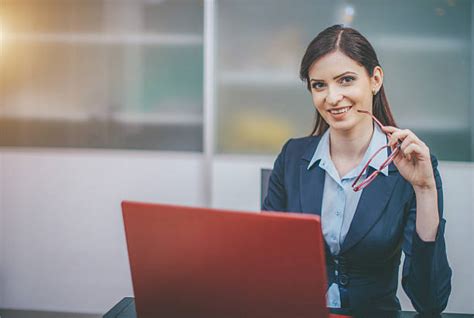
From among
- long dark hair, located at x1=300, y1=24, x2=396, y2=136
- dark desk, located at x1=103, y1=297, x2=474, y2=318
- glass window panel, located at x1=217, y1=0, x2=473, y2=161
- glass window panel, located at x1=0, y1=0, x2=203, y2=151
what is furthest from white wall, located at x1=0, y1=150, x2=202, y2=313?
dark desk, located at x1=103, y1=297, x2=474, y2=318

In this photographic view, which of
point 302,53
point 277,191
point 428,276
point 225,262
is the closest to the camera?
point 225,262

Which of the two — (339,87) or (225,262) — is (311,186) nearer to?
(339,87)

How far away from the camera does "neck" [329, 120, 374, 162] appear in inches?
59.7

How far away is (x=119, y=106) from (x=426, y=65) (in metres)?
1.59

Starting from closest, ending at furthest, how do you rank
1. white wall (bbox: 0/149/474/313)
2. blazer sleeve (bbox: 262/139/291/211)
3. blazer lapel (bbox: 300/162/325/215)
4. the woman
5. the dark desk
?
1. the dark desk
2. the woman
3. blazer lapel (bbox: 300/162/325/215)
4. blazer sleeve (bbox: 262/139/291/211)
5. white wall (bbox: 0/149/474/313)

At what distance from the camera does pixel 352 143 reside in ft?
5.02

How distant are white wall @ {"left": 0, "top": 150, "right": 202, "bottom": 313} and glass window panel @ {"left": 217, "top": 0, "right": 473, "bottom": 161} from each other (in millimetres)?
560

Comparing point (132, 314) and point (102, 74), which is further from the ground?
point (102, 74)

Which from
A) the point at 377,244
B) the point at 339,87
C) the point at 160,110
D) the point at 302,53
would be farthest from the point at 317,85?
the point at 160,110

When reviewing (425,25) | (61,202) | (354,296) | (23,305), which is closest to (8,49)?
(61,202)

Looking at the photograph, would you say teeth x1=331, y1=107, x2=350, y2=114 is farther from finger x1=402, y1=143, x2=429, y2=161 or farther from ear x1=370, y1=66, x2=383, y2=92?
finger x1=402, y1=143, x2=429, y2=161

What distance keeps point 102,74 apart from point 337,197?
1.90 m

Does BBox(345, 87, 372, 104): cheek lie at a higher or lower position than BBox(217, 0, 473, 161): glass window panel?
lower

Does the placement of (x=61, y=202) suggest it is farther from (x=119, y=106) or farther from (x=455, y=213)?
(x=455, y=213)
